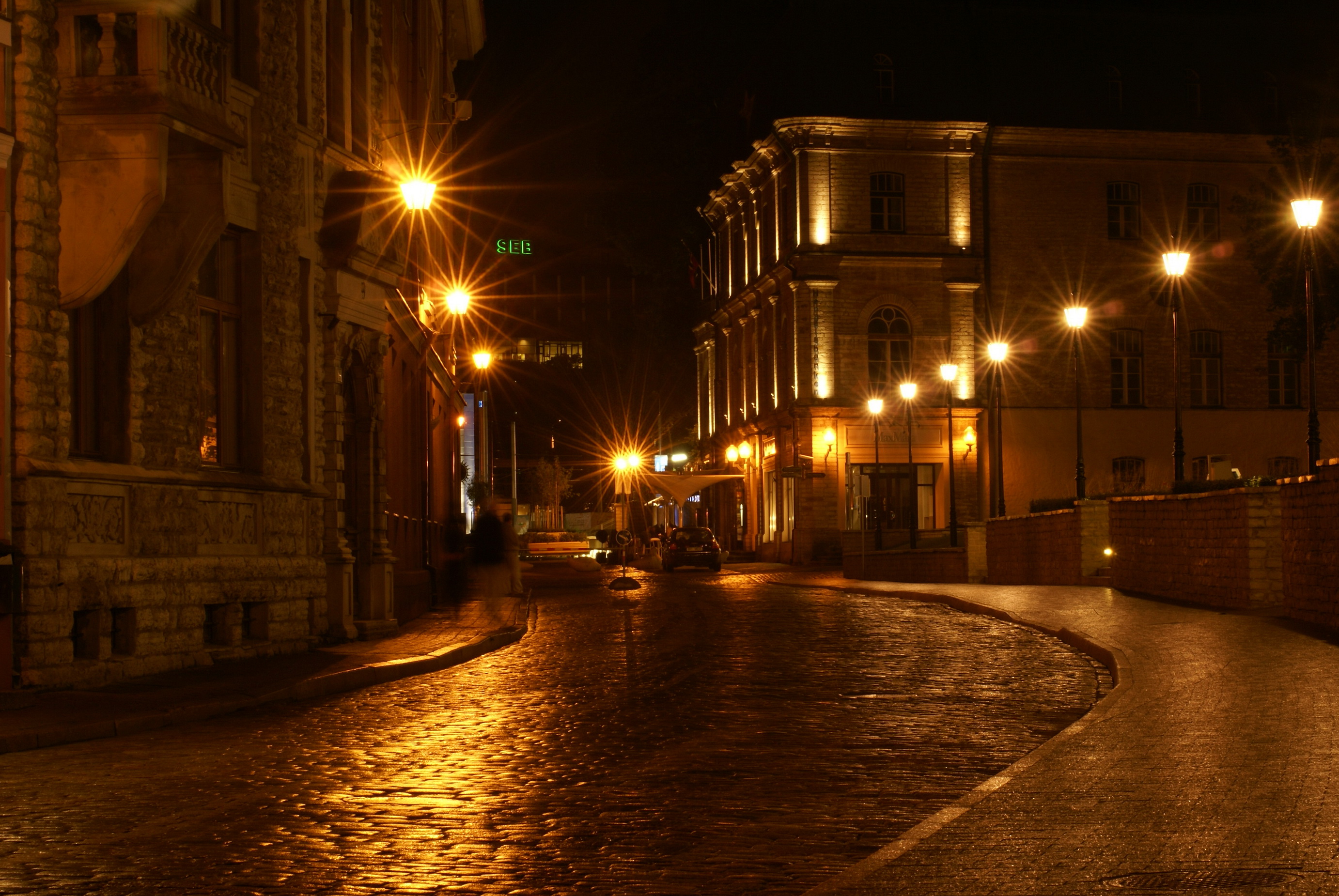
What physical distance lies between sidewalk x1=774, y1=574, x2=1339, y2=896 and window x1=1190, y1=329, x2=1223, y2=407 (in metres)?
40.8

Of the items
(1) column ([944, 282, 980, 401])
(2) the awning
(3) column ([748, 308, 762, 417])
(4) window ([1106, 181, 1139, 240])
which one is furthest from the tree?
(2) the awning

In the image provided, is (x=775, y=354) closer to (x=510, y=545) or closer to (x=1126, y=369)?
(x=1126, y=369)

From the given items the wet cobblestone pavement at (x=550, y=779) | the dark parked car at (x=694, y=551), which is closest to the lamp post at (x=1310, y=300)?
the wet cobblestone pavement at (x=550, y=779)

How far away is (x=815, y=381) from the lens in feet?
168

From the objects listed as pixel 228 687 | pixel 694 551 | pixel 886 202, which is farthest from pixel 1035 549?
pixel 228 687

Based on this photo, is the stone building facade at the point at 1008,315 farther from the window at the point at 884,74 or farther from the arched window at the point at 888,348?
the window at the point at 884,74

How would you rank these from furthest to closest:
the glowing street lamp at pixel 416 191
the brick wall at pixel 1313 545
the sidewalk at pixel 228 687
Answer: the glowing street lamp at pixel 416 191 < the brick wall at pixel 1313 545 < the sidewalk at pixel 228 687

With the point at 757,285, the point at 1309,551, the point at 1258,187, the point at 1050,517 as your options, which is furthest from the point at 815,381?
the point at 1309,551

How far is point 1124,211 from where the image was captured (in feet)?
173

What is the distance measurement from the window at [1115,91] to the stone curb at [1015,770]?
36.8 metres

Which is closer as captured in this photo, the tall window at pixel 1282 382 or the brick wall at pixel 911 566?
the brick wall at pixel 911 566

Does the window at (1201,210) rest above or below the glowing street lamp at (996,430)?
above

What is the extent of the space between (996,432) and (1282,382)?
18.4m

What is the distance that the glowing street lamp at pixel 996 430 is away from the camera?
3831cm
